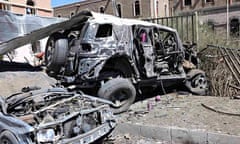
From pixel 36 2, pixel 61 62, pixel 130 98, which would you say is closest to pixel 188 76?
pixel 130 98

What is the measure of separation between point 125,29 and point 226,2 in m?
41.5

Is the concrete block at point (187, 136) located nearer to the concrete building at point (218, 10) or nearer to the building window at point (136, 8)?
the concrete building at point (218, 10)

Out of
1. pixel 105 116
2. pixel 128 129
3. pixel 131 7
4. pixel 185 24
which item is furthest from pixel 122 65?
pixel 131 7

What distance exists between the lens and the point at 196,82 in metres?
10.4

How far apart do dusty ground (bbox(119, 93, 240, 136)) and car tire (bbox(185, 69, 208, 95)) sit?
84 cm

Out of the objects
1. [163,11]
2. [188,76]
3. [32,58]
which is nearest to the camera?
[188,76]

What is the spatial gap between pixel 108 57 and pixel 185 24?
614cm

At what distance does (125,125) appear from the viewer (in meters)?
6.95

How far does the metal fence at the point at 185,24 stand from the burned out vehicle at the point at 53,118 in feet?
25.5

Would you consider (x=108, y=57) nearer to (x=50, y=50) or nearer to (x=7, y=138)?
(x=50, y=50)

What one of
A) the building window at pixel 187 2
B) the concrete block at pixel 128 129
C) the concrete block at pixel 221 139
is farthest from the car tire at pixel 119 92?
the building window at pixel 187 2

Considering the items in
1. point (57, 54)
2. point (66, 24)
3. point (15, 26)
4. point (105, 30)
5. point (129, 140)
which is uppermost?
point (15, 26)

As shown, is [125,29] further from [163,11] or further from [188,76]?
[163,11]

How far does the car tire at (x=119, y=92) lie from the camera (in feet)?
25.7
